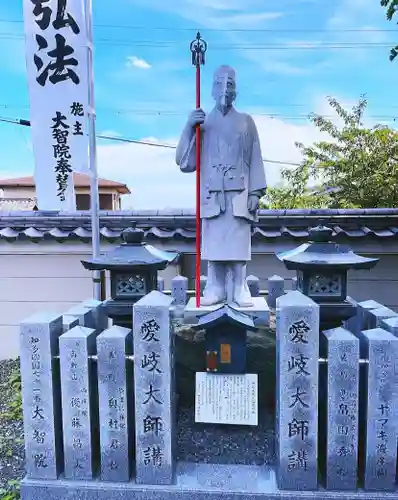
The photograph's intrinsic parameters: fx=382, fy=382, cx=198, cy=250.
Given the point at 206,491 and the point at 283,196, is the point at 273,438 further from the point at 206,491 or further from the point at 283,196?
the point at 283,196

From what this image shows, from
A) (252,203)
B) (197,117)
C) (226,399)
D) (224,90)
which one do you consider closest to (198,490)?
(226,399)

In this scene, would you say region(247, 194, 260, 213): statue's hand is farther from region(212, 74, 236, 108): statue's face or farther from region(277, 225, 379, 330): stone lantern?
region(212, 74, 236, 108): statue's face

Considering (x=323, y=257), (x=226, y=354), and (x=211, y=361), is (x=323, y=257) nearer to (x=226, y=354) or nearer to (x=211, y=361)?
(x=226, y=354)

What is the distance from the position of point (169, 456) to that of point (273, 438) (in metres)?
0.87

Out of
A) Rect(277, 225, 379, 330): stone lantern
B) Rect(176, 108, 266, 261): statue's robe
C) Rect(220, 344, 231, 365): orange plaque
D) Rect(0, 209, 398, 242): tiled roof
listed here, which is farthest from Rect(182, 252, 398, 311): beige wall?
Rect(220, 344, 231, 365): orange plaque

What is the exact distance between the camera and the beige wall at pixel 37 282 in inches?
211

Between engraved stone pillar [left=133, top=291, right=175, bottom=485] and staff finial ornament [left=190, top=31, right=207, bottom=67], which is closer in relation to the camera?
engraved stone pillar [left=133, top=291, right=175, bottom=485]

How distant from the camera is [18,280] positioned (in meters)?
5.43

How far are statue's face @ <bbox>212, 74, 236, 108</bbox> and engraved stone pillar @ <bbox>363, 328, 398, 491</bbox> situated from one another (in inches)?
84.6

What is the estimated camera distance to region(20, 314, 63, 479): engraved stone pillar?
233 cm

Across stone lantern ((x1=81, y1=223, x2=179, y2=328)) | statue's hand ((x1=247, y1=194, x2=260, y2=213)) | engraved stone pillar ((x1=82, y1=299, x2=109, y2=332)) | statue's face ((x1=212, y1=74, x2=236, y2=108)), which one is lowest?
engraved stone pillar ((x1=82, y1=299, x2=109, y2=332))

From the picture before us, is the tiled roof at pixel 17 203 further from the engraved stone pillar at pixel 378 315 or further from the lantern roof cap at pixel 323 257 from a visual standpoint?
the engraved stone pillar at pixel 378 315

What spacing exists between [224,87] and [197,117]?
352 millimetres

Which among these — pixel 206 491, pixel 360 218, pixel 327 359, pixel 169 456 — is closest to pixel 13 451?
pixel 169 456
